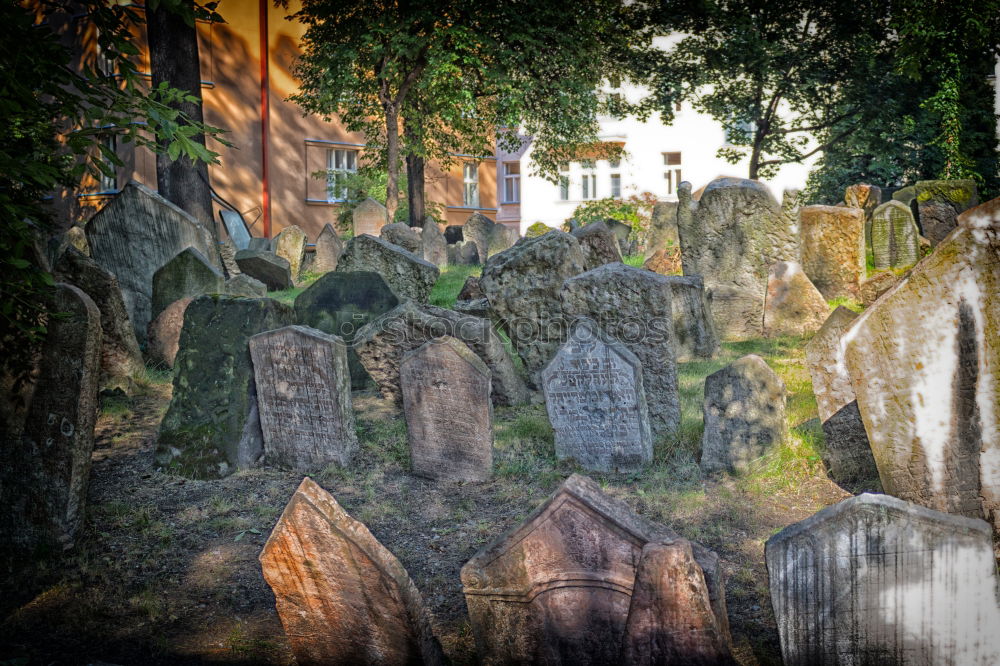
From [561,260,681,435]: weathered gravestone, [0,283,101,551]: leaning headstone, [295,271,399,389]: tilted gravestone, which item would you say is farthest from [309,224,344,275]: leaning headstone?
[0,283,101,551]: leaning headstone

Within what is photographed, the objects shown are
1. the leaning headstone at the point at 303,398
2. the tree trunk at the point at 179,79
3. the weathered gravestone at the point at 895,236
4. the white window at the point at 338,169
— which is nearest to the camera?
the leaning headstone at the point at 303,398

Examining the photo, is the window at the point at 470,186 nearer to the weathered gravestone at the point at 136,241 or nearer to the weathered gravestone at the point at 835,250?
the weathered gravestone at the point at 835,250

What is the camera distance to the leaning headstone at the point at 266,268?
46.9ft

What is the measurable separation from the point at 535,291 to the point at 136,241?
5.40 m

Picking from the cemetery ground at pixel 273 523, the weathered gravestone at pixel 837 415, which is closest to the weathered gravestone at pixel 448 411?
the cemetery ground at pixel 273 523

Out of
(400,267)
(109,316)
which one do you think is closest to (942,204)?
(400,267)

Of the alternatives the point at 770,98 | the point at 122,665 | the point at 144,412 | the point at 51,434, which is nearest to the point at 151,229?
the point at 144,412

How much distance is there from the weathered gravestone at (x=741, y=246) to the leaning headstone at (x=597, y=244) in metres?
1.88

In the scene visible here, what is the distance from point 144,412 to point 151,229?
3.35 metres

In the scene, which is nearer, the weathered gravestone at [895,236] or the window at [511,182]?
the weathered gravestone at [895,236]

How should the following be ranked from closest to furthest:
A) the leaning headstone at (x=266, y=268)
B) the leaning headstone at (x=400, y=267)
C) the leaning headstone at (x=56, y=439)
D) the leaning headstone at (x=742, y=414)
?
the leaning headstone at (x=56, y=439)
the leaning headstone at (x=742, y=414)
the leaning headstone at (x=400, y=267)
the leaning headstone at (x=266, y=268)

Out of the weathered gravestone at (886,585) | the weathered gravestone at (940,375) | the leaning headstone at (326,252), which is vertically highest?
the leaning headstone at (326,252)

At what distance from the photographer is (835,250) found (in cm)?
1128

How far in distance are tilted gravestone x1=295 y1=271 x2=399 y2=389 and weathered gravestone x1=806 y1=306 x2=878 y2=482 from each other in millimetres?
4552
